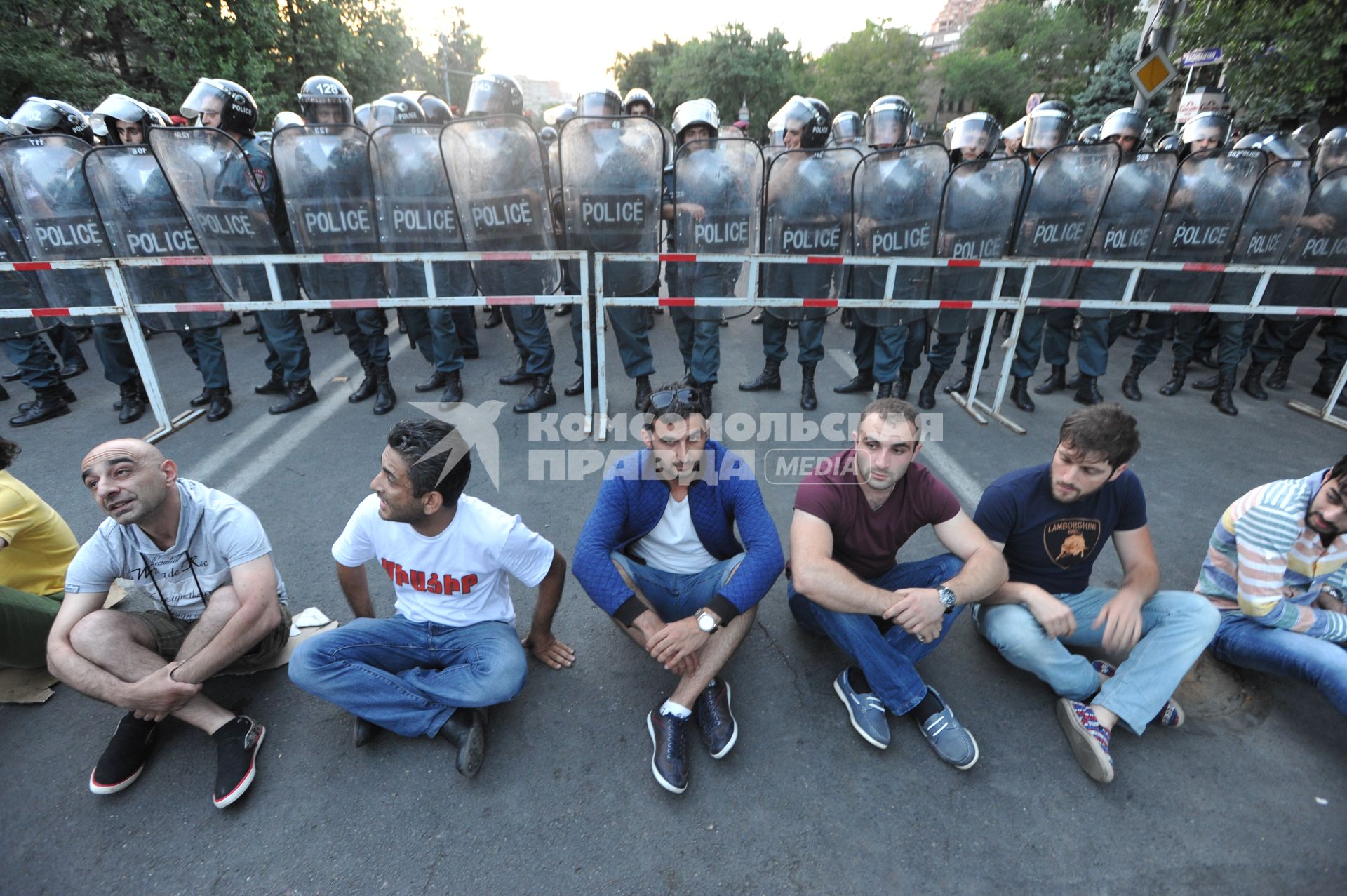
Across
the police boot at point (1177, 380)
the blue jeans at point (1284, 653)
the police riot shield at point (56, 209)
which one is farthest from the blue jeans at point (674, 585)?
the police boot at point (1177, 380)

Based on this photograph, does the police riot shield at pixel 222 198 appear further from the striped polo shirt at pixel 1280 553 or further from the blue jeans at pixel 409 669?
the striped polo shirt at pixel 1280 553

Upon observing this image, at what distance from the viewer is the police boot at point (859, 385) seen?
5570 mm

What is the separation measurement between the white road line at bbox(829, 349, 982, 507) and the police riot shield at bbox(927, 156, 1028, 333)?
3.51ft

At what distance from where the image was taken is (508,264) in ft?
15.2

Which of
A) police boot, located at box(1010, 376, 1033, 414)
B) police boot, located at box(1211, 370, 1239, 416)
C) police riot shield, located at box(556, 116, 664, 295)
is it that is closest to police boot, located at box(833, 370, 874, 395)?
police boot, located at box(1010, 376, 1033, 414)

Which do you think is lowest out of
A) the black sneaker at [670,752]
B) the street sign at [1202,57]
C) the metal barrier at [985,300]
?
the black sneaker at [670,752]

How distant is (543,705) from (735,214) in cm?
352

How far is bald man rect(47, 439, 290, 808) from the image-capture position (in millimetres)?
2012

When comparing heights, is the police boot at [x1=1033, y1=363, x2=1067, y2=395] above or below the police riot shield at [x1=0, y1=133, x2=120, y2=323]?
below

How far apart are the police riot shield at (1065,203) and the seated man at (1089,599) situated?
301 centimetres

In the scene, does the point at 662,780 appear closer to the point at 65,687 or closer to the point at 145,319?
the point at 65,687

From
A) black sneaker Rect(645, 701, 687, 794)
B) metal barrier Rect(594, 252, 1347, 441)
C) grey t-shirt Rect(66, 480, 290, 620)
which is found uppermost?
metal barrier Rect(594, 252, 1347, 441)

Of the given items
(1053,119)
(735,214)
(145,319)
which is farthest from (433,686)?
(1053,119)

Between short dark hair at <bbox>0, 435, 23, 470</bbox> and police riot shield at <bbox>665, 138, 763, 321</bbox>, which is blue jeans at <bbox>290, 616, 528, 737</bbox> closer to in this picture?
short dark hair at <bbox>0, 435, 23, 470</bbox>
